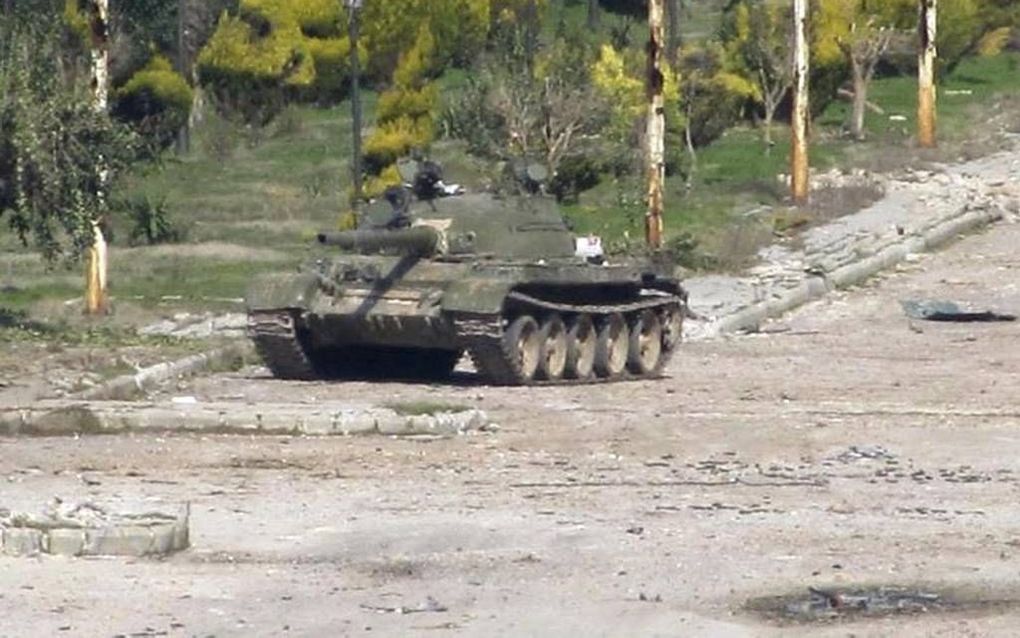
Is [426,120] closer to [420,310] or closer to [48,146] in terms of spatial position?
[48,146]

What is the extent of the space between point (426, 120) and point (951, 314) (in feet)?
67.1

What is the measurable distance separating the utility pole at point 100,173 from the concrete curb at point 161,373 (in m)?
2.01

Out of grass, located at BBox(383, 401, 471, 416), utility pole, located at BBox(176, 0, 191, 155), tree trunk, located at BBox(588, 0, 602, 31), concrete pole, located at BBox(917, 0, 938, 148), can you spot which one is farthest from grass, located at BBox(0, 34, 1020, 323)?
grass, located at BBox(383, 401, 471, 416)

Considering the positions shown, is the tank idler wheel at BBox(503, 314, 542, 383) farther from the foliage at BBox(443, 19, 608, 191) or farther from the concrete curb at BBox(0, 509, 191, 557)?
the foliage at BBox(443, 19, 608, 191)

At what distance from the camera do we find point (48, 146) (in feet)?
84.8

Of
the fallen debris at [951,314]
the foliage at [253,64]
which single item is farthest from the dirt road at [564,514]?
the foliage at [253,64]

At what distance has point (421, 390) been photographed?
2358 centimetres

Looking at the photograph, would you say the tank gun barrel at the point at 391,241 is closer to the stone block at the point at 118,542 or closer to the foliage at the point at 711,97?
the stone block at the point at 118,542

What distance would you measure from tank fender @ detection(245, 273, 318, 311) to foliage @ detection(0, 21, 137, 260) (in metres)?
2.69

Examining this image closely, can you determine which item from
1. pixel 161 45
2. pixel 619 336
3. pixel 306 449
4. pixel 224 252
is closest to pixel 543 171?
pixel 619 336

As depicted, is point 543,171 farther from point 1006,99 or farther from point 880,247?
point 1006,99

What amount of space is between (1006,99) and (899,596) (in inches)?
1921

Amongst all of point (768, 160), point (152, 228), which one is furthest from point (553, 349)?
point (768, 160)

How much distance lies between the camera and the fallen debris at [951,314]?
32.1m
